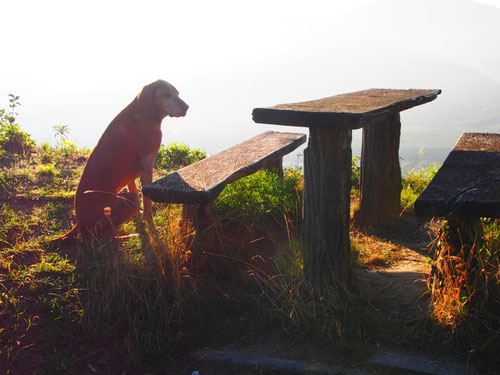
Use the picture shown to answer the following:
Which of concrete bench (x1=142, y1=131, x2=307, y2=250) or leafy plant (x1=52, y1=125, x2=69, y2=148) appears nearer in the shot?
concrete bench (x1=142, y1=131, x2=307, y2=250)

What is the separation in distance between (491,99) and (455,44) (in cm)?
11503

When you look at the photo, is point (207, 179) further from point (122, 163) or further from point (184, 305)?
point (122, 163)

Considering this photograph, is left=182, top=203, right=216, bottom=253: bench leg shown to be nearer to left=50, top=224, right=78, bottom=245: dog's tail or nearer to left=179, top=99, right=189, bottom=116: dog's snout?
left=50, top=224, right=78, bottom=245: dog's tail

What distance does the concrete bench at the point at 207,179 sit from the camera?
3.02 m

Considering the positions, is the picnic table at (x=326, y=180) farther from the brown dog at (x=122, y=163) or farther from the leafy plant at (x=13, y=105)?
the leafy plant at (x=13, y=105)

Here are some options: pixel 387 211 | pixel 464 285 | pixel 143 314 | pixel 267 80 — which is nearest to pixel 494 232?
pixel 464 285

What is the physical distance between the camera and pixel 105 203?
3.82m

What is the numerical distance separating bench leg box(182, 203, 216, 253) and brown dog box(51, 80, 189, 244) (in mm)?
675

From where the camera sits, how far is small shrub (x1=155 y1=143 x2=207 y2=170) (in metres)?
6.55

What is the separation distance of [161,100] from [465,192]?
2809mm

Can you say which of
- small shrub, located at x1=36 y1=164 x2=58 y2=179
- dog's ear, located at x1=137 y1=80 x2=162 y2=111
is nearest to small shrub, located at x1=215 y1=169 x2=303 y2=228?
dog's ear, located at x1=137 y1=80 x2=162 y2=111

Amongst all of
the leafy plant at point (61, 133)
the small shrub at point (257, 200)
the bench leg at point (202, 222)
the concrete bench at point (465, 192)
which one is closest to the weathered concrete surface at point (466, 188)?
the concrete bench at point (465, 192)

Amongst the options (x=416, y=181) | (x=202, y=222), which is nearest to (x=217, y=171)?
(x=202, y=222)

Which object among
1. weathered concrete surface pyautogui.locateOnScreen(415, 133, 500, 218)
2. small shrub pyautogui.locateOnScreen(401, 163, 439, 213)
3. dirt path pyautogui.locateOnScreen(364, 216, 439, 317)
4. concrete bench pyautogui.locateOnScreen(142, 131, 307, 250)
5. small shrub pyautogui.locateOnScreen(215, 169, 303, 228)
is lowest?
dirt path pyautogui.locateOnScreen(364, 216, 439, 317)
